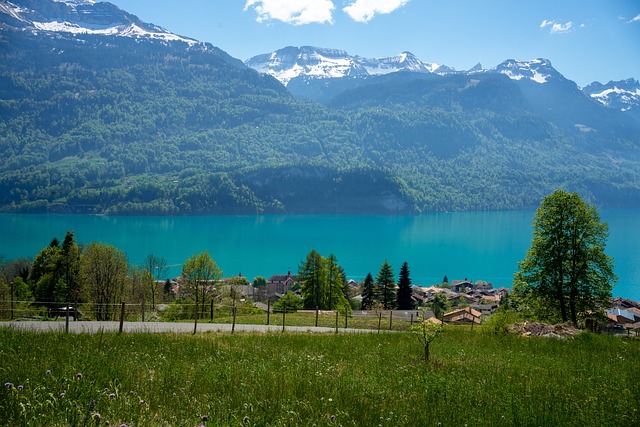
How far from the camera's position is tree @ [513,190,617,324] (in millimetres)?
27516

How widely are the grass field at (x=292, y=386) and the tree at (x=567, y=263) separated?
1479cm

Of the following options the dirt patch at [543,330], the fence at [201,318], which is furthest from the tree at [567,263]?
the dirt patch at [543,330]

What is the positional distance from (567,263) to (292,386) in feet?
81.8

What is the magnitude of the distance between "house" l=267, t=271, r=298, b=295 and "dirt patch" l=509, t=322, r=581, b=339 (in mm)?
74956

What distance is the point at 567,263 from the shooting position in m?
28.2

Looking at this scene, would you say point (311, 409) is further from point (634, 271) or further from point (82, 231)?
point (82, 231)

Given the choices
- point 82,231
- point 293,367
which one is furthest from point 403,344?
point 82,231

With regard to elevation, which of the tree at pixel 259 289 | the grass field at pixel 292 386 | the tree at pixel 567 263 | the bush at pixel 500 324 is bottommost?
the tree at pixel 259 289

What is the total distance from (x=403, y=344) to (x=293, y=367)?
693 cm

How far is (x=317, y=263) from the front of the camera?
198 feet

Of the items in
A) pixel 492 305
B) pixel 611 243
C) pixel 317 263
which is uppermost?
pixel 611 243

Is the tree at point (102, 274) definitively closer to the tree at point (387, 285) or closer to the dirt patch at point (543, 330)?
the tree at point (387, 285)

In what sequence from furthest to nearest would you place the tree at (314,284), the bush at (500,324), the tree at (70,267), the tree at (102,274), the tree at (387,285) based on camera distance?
the tree at (387,285) → the tree at (314,284) → the tree at (102,274) → the tree at (70,267) → the bush at (500,324)

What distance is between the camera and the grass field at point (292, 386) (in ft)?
21.1
